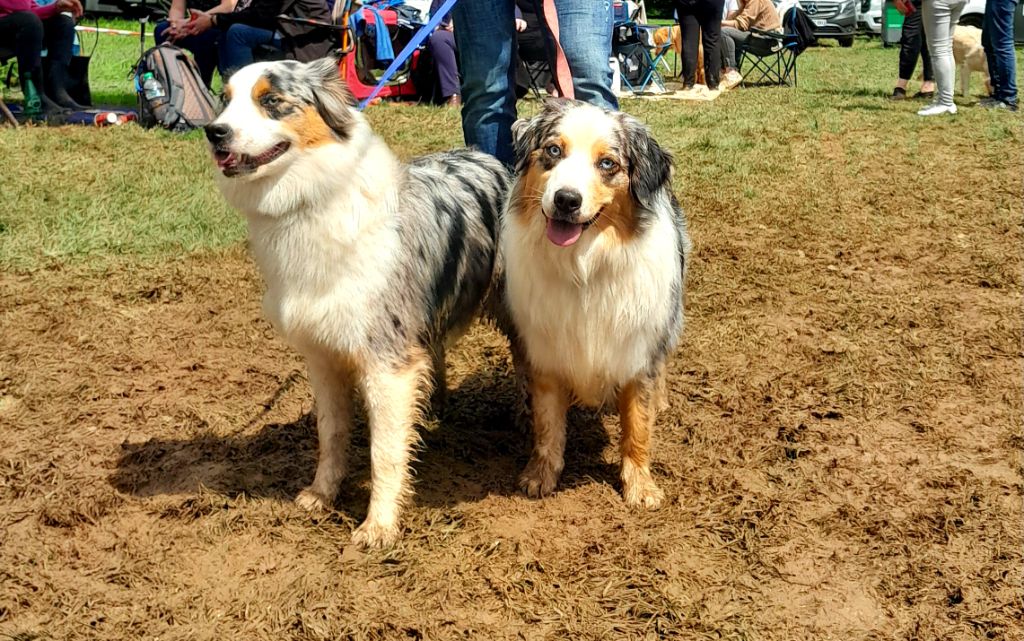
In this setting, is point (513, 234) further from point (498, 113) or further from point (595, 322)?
point (498, 113)

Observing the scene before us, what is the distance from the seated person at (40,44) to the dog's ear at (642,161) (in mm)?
9022

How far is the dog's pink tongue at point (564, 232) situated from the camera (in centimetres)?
295

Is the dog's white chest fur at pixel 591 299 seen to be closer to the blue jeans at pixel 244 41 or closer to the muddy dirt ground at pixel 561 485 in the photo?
the muddy dirt ground at pixel 561 485

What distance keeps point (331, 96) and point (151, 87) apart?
7250 millimetres

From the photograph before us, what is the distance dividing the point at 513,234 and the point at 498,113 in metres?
1.07

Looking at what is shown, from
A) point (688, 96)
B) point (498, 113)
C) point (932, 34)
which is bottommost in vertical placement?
point (688, 96)

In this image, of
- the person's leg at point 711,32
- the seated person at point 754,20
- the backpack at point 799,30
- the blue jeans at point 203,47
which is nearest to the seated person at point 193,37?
the blue jeans at point 203,47

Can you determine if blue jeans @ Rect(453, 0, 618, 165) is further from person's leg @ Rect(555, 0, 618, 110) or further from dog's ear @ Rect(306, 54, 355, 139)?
dog's ear @ Rect(306, 54, 355, 139)

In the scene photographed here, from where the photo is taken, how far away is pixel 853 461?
366 cm

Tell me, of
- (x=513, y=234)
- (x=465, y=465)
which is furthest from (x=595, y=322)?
(x=465, y=465)

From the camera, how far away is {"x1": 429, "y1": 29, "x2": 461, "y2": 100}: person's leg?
11.4 m

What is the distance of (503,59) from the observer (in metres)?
3.97

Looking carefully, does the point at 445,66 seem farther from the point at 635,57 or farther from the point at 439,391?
the point at 439,391

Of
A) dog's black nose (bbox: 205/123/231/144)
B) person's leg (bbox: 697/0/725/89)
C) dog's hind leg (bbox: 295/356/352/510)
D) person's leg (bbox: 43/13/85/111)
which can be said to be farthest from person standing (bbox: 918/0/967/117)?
person's leg (bbox: 43/13/85/111)
